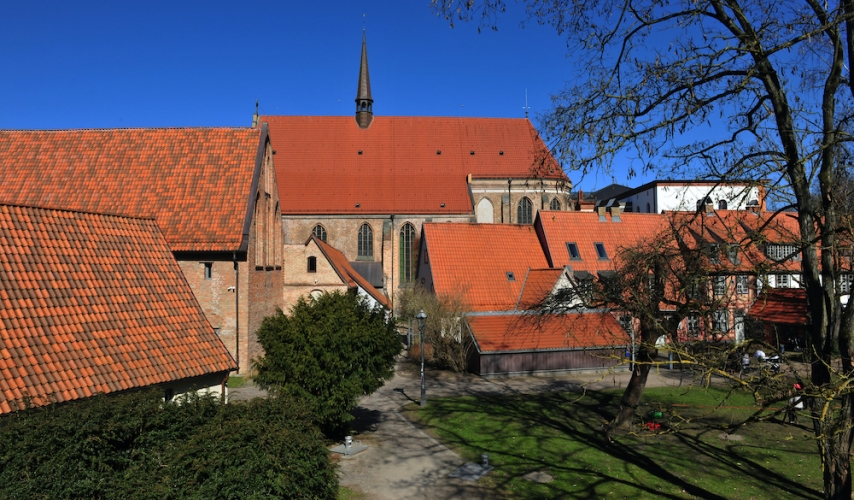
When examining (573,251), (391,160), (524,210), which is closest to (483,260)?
(573,251)

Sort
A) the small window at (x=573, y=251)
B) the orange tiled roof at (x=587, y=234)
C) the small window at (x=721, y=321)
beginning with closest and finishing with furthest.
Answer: the small window at (x=721, y=321)
the orange tiled roof at (x=587, y=234)
the small window at (x=573, y=251)

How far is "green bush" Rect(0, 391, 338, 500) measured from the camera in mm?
6613

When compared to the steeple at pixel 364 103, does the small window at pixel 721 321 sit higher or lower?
lower

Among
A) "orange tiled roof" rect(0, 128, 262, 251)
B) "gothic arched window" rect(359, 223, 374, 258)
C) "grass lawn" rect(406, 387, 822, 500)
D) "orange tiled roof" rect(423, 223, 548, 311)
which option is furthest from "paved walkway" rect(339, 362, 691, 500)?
"gothic arched window" rect(359, 223, 374, 258)

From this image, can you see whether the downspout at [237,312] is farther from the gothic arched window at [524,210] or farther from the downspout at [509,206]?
the gothic arched window at [524,210]

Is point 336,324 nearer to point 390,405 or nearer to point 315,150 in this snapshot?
point 390,405

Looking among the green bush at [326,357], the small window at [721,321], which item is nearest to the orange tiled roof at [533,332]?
the green bush at [326,357]

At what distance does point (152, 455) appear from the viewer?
289 inches

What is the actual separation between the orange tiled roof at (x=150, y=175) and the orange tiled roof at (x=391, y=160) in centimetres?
1871

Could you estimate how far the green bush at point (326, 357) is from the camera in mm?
13570

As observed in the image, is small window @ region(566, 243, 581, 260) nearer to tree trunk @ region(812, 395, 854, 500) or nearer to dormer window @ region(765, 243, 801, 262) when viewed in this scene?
dormer window @ region(765, 243, 801, 262)

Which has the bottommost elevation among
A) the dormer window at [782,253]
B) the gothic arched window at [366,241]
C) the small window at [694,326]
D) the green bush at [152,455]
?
the green bush at [152,455]

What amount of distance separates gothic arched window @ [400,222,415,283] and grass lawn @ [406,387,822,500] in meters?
22.1

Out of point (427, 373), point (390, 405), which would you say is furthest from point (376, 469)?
point (427, 373)
